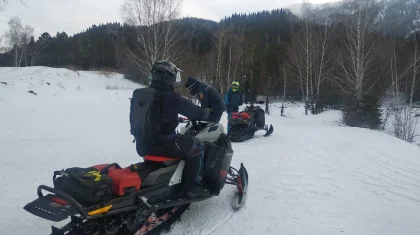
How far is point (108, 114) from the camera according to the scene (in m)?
12.9

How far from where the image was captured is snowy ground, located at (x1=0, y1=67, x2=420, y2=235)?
3.50 metres

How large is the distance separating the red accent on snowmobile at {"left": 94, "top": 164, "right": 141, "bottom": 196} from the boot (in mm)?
762

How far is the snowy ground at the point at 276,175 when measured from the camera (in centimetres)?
350

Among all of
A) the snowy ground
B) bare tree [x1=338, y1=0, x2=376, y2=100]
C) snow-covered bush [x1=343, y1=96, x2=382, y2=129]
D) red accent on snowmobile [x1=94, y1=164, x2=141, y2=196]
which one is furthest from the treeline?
red accent on snowmobile [x1=94, y1=164, x2=141, y2=196]

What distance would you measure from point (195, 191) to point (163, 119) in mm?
942

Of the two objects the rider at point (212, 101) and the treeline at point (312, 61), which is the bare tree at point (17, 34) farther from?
the rider at point (212, 101)

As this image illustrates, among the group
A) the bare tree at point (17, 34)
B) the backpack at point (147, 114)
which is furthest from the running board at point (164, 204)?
the bare tree at point (17, 34)

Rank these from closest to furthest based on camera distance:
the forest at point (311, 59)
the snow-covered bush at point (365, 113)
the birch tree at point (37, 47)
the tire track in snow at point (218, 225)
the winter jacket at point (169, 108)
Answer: the winter jacket at point (169, 108) → the tire track in snow at point (218, 225) → the snow-covered bush at point (365, 113) → the forest at point (311, 59) → the birch tree at point (37, 47)

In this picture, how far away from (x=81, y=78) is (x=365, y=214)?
33686 mm

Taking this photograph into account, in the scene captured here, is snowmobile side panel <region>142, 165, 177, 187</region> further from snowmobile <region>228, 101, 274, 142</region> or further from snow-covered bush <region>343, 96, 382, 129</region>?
snow-covered bush <region>343, 96, 382, 129</region>

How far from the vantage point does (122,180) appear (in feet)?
8.60

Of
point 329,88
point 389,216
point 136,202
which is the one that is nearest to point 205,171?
point 136,202

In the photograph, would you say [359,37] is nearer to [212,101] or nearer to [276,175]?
[276,175]

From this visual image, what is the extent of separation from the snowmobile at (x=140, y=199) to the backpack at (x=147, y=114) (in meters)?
0.28
